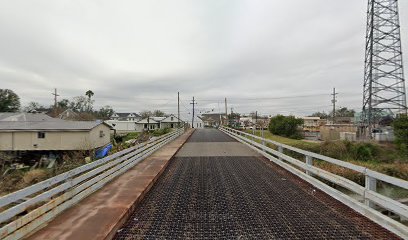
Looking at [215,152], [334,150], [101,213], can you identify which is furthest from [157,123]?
[101,213]

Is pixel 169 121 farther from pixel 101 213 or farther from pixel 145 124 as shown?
pixel 101 213

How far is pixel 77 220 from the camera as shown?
4.22 meters

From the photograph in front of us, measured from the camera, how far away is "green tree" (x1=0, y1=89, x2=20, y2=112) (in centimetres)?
6606

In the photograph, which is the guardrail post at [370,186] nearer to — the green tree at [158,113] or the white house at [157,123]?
the white house at [157,123]

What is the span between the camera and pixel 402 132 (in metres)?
30.0

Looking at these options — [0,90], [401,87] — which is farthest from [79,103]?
[401,87]

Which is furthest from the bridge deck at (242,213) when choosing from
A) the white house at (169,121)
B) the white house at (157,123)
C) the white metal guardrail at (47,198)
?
the white house at (169,121)

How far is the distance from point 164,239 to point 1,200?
6.98ft

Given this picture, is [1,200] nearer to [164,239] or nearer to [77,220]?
[77,220]

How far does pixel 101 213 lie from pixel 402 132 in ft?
117

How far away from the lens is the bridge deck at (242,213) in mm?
3922

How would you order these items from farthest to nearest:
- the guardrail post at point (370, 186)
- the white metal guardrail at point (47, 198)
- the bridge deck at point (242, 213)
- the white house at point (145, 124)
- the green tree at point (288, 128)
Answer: the white house at point (145, 124)
the green tree at point (288, 128)
the guardrail post at point (370, 186)
the bridge deck at point (242, 213)
the white metal guardrail at point (47, 198)

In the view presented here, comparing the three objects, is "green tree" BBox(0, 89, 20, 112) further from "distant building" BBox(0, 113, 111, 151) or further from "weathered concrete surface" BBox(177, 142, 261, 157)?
"weathered concrete surface" BBox(177, 142, 261, 157)

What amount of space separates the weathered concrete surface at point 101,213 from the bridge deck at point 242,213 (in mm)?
199
